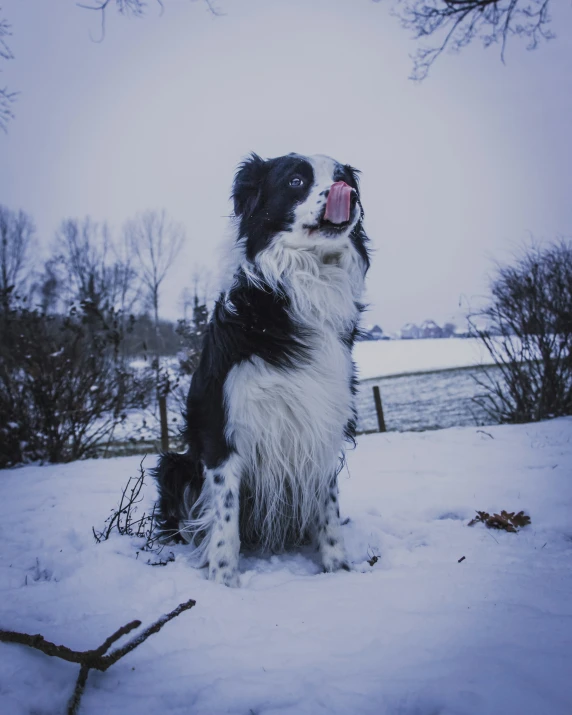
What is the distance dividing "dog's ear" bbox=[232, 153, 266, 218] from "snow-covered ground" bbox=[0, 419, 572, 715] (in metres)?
2.07

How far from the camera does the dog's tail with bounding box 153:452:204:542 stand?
2488mm

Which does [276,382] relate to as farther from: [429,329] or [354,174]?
[429,329]

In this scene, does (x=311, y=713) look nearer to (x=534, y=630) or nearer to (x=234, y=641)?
(x=234, y=641)

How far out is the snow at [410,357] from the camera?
2461 centimetres

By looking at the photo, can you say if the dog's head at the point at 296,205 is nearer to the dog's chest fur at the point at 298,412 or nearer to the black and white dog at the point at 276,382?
the black and white dog at the point at 276,382

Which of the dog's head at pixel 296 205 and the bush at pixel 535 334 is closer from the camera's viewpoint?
the dog's head at pixel 296 205

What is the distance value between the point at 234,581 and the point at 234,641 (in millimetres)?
644

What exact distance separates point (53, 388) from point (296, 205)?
459cm

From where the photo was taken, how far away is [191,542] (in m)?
2.35

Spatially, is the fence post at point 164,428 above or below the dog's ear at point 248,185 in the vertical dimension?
below

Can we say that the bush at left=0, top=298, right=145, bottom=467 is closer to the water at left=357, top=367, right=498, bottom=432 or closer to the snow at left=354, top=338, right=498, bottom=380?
the water at left=357, top=367, right=498, bottom=432

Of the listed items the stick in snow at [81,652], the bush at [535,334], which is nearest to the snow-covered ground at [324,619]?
the stick in snow at [81,652]

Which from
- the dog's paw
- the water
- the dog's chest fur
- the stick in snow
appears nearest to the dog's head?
the dog's chest fur

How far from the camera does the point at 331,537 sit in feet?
7.45
